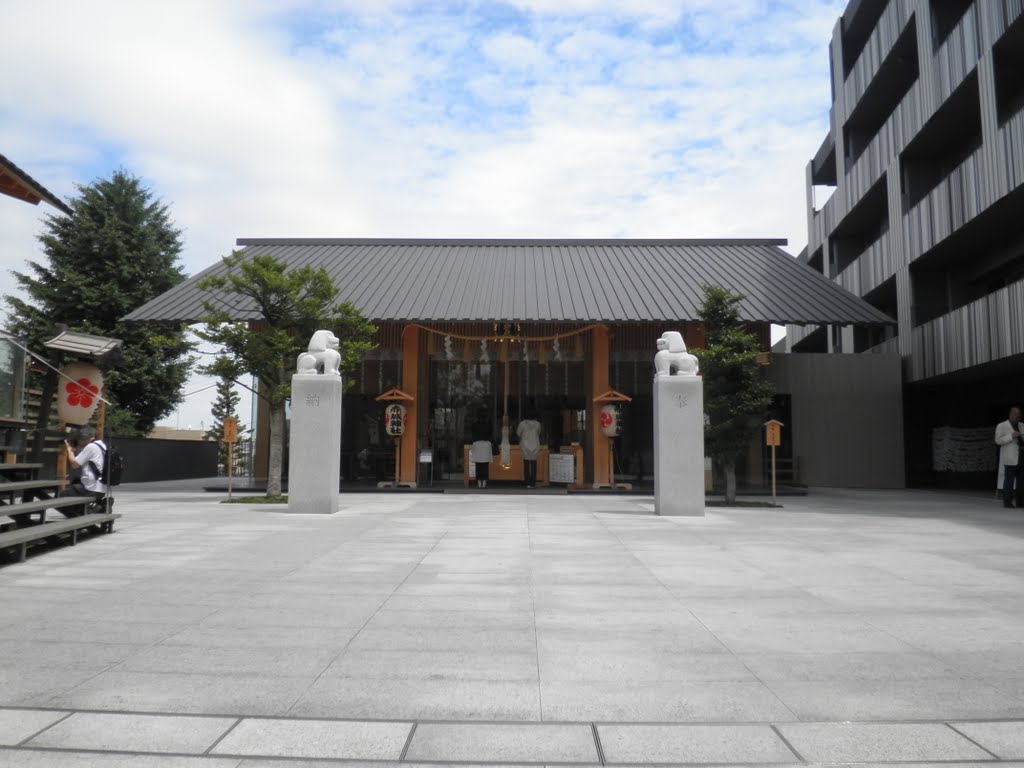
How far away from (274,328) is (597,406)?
9.13 meters

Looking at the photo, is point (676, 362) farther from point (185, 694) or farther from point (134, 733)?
point (134, 733)

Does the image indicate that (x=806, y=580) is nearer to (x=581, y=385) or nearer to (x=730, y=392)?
(x=730, y=392)

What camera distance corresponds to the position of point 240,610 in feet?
18.9

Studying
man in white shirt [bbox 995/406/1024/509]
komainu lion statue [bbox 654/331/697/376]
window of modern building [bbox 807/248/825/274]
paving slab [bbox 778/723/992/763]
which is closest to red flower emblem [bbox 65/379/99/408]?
komainu lion statue [bbox 654/331/697/376]

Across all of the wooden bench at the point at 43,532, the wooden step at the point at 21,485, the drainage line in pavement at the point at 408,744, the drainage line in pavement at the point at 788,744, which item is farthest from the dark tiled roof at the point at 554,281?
the drainage line in pavement at the point at 408,744

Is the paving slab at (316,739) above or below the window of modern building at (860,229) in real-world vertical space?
below

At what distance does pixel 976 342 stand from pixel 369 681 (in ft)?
64.7

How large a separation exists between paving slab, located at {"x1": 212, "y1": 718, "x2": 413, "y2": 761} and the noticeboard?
1680cm

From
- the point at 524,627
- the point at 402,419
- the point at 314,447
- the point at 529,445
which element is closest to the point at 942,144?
the point at 529,445

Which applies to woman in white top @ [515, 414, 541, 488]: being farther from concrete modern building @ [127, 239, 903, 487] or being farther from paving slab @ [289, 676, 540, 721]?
paving slab @ [289, 676, 540, 721]

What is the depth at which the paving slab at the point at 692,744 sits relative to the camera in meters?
3.31

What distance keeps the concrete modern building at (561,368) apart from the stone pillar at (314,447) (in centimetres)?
745

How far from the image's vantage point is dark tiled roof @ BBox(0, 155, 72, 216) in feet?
25.1

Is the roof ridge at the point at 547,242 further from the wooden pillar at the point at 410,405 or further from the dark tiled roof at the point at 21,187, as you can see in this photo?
the dark tiled roof at the point at 21,187
